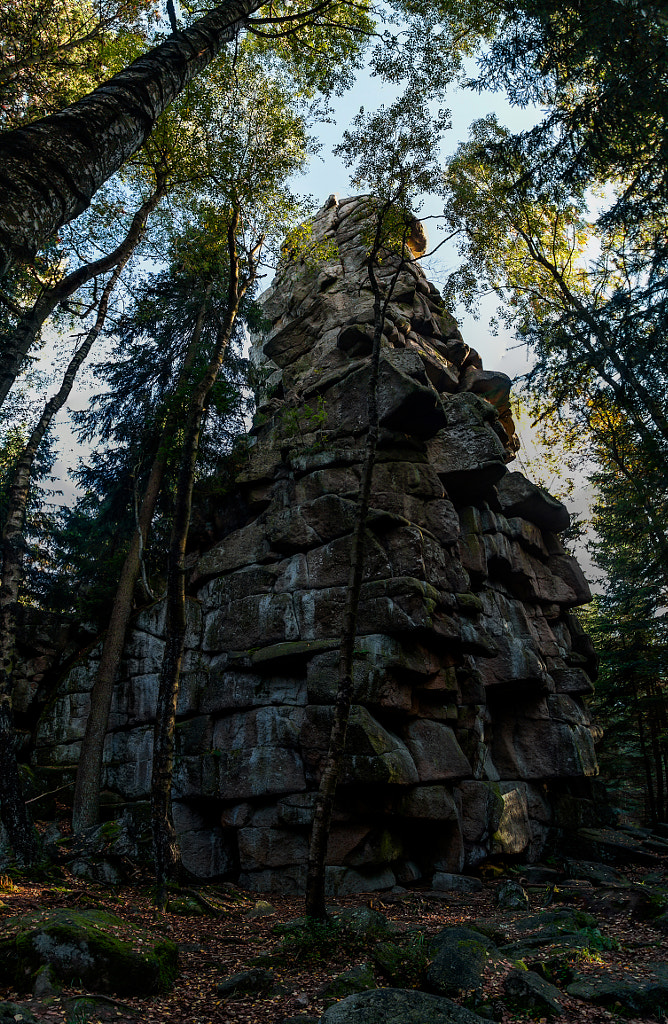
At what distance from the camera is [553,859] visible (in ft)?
48.0

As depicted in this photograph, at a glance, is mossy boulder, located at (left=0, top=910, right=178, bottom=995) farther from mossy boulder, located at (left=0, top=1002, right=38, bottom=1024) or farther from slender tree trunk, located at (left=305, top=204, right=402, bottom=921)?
slender tree trunk, located at (left=305, top=204, right=402, bottom=921)

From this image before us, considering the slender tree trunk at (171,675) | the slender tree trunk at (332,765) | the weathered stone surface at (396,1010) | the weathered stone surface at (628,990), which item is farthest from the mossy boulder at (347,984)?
the slender tree trunk at (171,675)

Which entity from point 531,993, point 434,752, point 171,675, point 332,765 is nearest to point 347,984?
point 531,993

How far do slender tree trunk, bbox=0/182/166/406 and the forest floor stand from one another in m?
6.49

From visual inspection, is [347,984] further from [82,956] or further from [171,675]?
[171,675]

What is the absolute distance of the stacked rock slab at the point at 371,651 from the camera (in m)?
12.3

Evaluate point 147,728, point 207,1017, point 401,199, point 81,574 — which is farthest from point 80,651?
point 401,199

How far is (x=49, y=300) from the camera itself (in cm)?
1086

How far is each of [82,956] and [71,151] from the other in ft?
22.7

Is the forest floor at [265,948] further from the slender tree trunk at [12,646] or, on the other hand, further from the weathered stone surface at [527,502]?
the weathered stone surface at [527,502]

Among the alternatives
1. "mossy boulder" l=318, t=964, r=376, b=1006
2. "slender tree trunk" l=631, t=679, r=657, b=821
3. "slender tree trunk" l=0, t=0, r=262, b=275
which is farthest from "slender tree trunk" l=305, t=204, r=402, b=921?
"slender tree trunk" l=631, t=679, r=657, b=821

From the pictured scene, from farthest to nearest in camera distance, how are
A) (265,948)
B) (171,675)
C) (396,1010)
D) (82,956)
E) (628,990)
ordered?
(171,675)
(265,948)
(628,990)
(82,956)
(396,1010)

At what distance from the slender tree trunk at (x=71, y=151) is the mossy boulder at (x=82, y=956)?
631 centimetres

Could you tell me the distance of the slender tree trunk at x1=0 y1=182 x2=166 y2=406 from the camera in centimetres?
701
